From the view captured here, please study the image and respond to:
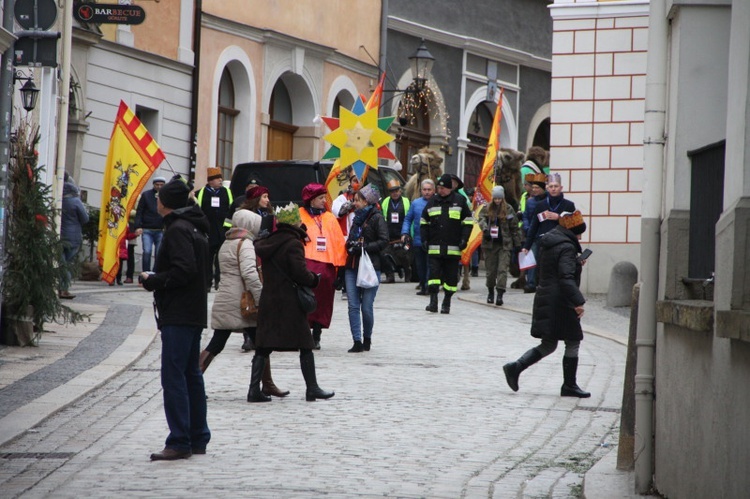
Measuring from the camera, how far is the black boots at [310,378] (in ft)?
39.7

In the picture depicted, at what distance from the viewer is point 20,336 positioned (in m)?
14.9

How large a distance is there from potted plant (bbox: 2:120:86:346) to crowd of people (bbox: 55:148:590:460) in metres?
1.21

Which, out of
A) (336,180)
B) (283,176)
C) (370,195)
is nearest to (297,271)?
(370,195)

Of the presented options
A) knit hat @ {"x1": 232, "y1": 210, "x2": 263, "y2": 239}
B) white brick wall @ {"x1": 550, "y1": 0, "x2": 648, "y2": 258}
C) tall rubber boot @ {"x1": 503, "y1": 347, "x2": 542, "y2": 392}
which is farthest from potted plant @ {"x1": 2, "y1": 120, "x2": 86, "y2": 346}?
white brick wall @ {"x1": 550, "y1": 0, "x2": 648, "y2": 258}

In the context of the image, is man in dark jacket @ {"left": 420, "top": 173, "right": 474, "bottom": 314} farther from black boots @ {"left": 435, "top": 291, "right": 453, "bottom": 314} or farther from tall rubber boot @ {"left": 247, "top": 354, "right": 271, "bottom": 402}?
tall rubber boot @ {"left": 247, "top": 354, "right": 271, "bottom": 402}

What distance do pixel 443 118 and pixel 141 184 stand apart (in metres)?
18.6

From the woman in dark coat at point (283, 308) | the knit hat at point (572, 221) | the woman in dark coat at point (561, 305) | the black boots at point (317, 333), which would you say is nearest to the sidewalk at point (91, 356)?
the woman in dark coat at point (283, 308)

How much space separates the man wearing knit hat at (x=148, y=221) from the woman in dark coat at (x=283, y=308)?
39.4 feet

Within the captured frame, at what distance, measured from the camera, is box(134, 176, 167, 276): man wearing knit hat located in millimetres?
24000

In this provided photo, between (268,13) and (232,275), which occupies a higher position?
(268,13)

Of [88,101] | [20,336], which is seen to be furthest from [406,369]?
[88,101]

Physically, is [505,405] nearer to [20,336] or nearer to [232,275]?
[232,275]

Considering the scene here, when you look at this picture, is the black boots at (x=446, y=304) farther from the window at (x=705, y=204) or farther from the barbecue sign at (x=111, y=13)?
the window at (x=705, y=204)

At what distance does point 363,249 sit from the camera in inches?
644
